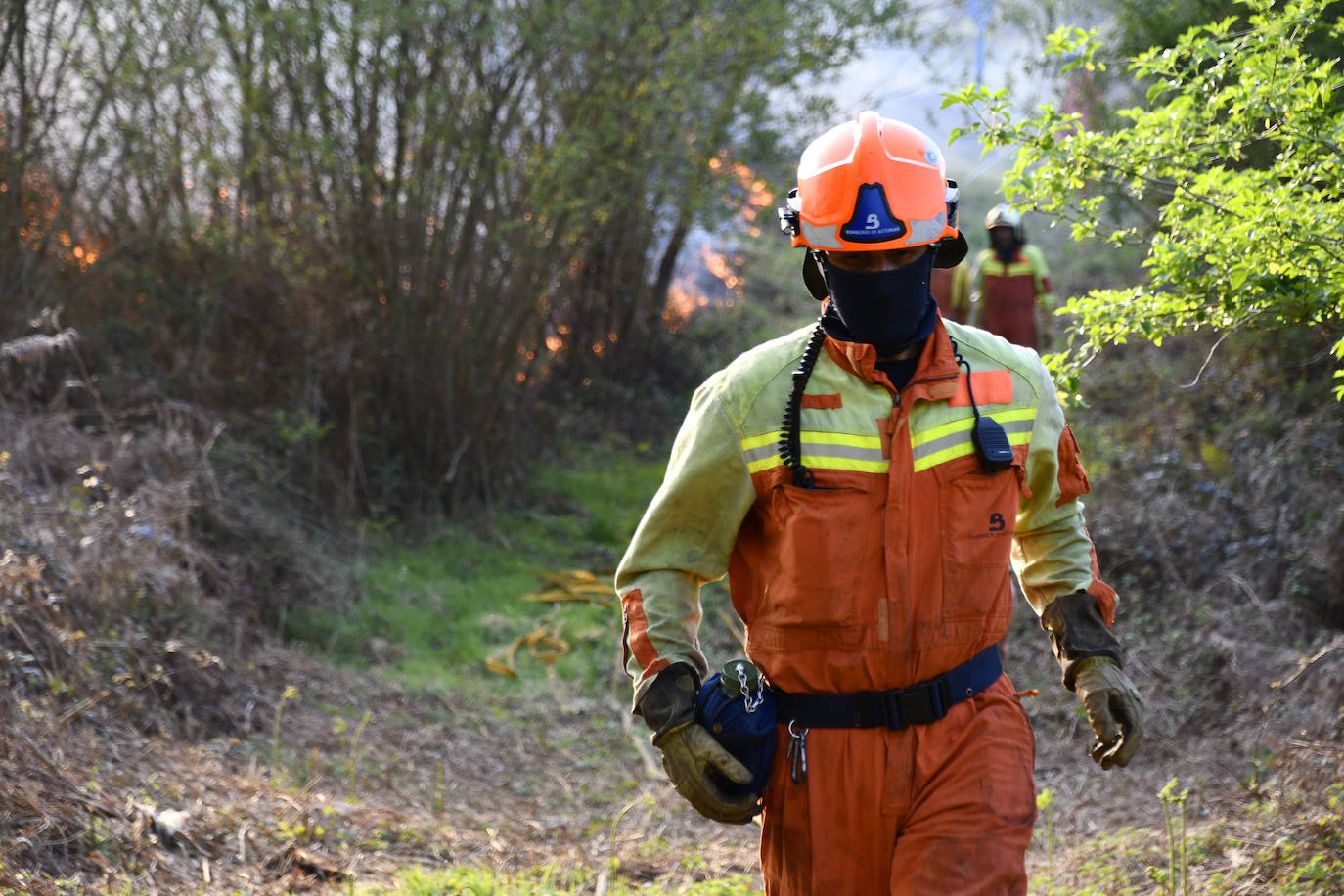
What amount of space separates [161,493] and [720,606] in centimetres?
364

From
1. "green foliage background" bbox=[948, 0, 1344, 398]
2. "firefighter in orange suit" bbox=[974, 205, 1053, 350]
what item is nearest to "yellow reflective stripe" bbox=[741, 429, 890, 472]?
"green foliage background" bbox=[948, 0, 1344, 398]

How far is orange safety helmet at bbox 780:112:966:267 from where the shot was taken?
262 centimetres

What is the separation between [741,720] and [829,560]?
0.37 m

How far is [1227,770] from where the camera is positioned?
5.58 meters

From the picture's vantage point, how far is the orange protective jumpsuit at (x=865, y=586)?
2.49 meters

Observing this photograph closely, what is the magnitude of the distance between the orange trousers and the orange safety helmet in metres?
0.99

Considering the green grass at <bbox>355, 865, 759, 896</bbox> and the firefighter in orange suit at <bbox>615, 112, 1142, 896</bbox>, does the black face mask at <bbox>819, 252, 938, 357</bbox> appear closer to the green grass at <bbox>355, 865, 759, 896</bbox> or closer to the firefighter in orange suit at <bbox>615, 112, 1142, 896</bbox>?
the firefighter in orange suit at <bbox>615, 112, 1142, 896</bbox>

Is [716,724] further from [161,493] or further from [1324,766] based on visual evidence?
[161,493]

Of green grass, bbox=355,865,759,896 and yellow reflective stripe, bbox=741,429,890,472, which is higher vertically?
yellow reflective stripe, bbox=741,429,890,472

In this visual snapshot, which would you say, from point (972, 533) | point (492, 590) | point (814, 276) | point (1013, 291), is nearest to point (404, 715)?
point (492, 590)

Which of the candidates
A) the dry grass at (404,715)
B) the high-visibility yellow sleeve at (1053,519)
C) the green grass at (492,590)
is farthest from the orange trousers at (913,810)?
the green grass at (492,590)

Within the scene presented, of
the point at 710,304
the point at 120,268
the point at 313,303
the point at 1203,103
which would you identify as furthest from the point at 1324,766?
the point at 710,304

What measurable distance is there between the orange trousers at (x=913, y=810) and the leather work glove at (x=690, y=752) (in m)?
0.13

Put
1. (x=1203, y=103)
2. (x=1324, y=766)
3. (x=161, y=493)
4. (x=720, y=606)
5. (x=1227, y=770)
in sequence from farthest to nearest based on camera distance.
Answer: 1. (x=720, y=606)
2. (x=161, y=493)
3. (x=1227, y=770)
4. (x=1324, y=766)
5. (x=1203, y=103)
